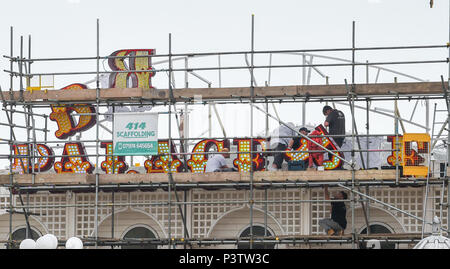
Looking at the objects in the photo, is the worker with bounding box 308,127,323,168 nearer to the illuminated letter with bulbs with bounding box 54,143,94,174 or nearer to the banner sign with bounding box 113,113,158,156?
the banner sign with bounding box 113,113,158,156

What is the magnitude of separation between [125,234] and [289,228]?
189 inches

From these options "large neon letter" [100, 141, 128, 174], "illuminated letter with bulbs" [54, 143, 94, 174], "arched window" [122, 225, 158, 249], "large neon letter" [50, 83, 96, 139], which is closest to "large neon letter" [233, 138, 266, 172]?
"large neon letter" [100, 141, 128, 174]

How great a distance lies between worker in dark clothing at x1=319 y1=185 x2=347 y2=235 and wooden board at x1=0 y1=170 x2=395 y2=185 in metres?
1.01

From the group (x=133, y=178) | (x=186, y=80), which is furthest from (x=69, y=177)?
(x=186, y=80)

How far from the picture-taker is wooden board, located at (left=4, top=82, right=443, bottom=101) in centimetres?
2984

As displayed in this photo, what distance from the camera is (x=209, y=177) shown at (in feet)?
98.8

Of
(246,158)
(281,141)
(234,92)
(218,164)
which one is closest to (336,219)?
(281,141)

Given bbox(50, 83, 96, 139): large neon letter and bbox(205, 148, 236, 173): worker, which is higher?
bbox(50, 83, 96, 139): large neon letter

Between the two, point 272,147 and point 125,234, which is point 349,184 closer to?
point 272,147

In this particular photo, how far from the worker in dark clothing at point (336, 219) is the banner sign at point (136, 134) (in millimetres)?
4922

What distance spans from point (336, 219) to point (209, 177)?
3.65m

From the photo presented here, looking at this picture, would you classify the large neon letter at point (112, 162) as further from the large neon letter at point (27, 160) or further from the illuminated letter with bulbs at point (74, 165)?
the large neon letter at point (27, 160)

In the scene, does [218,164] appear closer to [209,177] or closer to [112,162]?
[209,177]

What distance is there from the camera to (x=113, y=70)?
1276 inches
